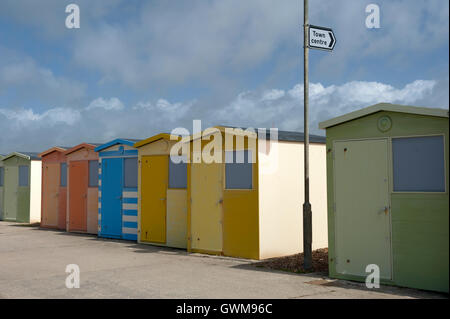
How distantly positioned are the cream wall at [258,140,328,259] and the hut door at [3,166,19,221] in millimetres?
14708

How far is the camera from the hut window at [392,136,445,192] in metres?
7.86

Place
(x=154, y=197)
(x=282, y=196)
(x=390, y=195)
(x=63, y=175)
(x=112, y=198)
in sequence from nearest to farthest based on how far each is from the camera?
(x=390, y=195), (x=282, y=196), (x=154, y=197), (x=112, y=198), (x=63, y=175)

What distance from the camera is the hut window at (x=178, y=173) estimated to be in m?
13.3

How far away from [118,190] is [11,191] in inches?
369

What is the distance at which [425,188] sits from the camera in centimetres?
801

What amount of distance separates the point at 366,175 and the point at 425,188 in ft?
3.43

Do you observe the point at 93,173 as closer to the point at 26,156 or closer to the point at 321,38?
the point at 26,156

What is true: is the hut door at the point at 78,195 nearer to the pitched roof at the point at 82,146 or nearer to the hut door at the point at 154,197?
the pitched roof at the point at 82,146

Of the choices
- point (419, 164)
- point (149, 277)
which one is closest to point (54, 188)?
point (149, 277)

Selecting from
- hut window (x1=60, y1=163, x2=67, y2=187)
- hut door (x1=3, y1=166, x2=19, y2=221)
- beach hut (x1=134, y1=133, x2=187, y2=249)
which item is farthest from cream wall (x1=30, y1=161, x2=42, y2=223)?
beach hut (x1=134, y1=133, x2=187, y2=249)

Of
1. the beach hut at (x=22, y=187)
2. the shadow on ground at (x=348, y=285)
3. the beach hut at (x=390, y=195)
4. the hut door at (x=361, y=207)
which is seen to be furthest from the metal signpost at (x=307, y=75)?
the beach hut at (x=22, y=187)

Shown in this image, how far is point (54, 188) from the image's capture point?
19.2m
